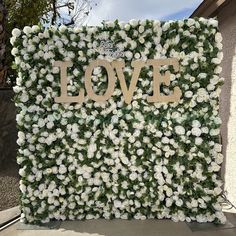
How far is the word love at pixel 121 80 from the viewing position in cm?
455

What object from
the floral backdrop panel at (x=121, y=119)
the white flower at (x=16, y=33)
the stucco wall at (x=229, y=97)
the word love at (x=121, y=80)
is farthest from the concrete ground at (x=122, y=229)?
the white flower at (x=16, y=33)

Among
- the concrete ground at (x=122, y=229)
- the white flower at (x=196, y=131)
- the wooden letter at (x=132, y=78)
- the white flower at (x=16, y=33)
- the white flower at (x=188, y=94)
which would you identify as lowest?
the concrete ground at (x=122, y=229)

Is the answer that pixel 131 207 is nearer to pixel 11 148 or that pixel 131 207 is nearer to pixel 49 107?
pixel 49 107

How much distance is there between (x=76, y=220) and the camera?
482 cm

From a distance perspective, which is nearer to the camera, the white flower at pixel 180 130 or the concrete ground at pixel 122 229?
the concrete ground at pixel 122 229

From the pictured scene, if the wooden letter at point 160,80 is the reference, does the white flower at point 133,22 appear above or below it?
above

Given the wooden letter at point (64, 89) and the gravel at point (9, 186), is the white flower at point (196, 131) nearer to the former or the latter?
the wooden letter at point (64, 89)

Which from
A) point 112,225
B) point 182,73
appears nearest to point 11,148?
point 112,225

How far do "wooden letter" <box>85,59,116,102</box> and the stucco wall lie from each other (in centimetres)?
191

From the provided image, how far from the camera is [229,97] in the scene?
18.5 ft

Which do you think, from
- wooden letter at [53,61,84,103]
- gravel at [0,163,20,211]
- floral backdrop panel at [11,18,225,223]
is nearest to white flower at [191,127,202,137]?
floral backdrop panel at [11,18,225,223]

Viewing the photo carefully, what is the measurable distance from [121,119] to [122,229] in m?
1.31

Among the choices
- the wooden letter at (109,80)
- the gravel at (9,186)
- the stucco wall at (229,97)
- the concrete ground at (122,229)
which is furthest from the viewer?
the gravel at (9,186)

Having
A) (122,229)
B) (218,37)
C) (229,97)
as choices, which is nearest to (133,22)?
(218,37)
